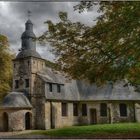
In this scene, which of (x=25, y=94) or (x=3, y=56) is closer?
(x=3, y=56)

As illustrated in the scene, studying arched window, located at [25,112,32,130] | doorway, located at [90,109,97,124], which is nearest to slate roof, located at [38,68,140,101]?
doorway, located at [90,109,97,124]

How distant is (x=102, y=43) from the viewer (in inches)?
240

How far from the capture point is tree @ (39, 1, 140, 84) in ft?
18.5

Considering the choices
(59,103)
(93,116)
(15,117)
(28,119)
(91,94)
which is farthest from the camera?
(93,116)

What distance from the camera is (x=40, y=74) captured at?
47.6 feet

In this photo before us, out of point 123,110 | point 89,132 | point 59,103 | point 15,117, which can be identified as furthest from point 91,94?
point 89,132

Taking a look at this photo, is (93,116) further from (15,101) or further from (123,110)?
(15,101)

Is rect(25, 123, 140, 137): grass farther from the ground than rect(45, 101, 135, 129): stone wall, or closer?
closer

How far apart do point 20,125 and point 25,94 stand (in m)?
1.47

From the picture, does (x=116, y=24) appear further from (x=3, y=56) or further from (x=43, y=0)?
(x=3, y=56)

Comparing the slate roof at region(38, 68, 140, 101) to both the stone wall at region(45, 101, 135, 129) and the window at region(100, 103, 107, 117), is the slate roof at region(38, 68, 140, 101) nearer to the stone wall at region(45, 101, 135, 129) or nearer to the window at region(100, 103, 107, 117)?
the stone wall at region(45, 101, 135, 129)

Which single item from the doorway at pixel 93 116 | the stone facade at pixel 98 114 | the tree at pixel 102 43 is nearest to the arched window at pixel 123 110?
the stone facade at pixel 98 114

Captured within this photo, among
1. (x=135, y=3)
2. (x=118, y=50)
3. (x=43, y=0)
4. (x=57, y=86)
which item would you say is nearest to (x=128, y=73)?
(x=118, y=50)

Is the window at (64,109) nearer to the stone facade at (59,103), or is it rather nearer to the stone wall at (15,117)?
the stone facade at (59,103)
